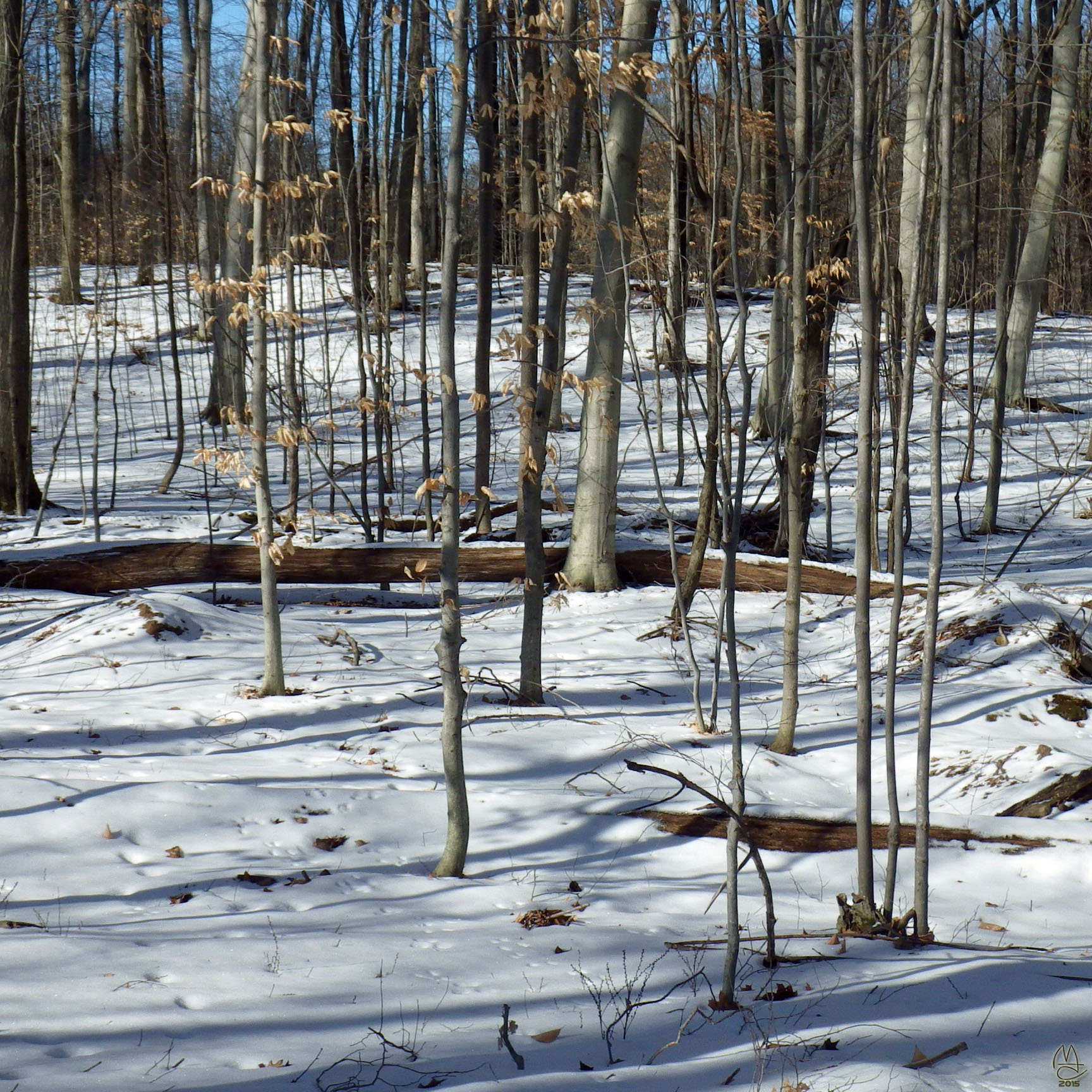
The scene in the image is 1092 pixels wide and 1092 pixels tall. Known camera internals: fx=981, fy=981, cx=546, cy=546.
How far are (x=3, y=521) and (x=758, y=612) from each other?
804 cm

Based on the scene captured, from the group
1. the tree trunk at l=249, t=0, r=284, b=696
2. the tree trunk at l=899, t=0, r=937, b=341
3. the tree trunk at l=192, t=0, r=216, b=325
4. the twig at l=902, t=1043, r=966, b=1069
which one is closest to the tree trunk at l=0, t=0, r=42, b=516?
the tree trunk at l=192, t=0, r=216, b=325

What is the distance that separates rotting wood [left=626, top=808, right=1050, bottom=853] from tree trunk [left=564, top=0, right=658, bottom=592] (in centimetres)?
284

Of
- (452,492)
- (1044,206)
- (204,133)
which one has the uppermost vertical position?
(204,133)

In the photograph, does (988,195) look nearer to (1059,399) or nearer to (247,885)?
(1059,399)

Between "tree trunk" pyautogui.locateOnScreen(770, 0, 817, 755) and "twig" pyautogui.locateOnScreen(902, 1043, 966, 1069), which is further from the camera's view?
"tree trunk" pyautogui.locateOnScreen(770, 0, 817, 755)

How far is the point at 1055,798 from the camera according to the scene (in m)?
5.04

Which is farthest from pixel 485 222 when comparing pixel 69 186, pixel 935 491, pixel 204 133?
pixel 69 186

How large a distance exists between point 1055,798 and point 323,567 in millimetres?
6066

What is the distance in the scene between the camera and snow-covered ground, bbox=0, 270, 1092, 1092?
8.56ft

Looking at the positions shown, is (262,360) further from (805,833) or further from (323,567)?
(805,833)

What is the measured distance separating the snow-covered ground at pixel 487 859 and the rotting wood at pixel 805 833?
0.25ft

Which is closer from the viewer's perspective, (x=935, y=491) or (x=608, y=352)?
(x=935, y=491)

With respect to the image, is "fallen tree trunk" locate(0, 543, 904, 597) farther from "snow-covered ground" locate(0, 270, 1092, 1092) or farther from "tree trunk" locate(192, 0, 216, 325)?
"tree trunk" locate(192, 0, 216, 325)

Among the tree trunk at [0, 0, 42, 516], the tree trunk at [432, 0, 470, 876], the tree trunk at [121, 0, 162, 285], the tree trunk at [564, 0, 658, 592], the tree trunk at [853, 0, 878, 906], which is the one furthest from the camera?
the tree trunk at [121, 0, 162, 285]
